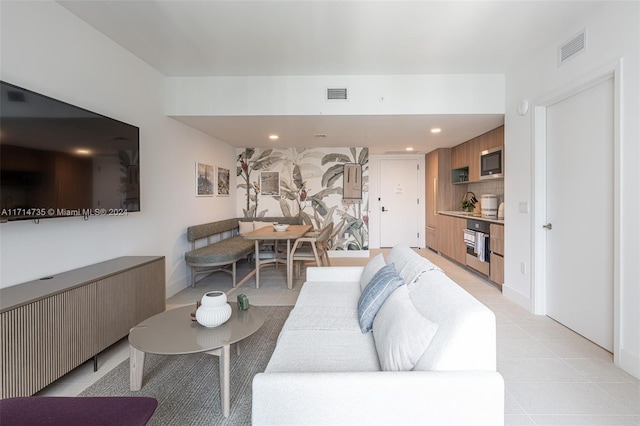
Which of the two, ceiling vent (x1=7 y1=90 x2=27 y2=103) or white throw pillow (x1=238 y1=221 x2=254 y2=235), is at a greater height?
ceiling vent (x1=7 y1=90 x2=27 y2=103)

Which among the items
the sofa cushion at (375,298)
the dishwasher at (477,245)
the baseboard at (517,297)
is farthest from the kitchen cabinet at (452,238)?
the sofa cushion at (375,298)

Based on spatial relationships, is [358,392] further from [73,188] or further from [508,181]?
[508,181]

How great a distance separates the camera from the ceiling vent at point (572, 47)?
2.41m

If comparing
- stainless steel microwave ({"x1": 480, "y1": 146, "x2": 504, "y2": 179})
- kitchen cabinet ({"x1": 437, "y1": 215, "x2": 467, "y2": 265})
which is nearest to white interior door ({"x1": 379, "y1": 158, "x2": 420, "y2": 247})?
kitchen cabinet ({"x1": 437, "y1": 215, "x2": 467, "y2": 265})

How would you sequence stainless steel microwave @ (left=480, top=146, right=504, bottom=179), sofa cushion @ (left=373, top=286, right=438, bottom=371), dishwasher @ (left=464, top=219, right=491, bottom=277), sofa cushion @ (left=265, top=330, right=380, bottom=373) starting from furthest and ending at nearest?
stainless steel microwave @ (left=480, top=146, right=504, bottom=179) → dishwasher @ (left=464, top=219, right=491, bottom=277) → sofa cushion @ (left=265, top=330, right=380, bottom=373) → sofa cushion @ (left=373, top=286, right=438, bottom=371)

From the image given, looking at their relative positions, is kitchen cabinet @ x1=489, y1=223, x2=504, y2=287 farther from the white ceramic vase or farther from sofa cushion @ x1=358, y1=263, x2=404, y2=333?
the white ceramic vase

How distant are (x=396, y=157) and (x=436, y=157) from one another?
1.05 meters

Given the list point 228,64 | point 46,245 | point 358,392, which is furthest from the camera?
point 228,64

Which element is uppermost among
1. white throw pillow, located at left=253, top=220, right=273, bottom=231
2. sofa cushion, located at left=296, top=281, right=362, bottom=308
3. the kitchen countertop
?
the kitchen countertop

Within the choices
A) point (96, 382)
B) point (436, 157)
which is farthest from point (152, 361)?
point (436, 157)

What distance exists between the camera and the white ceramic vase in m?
1.77

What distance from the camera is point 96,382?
192 centimetres

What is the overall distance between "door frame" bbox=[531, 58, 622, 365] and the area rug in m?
2.60

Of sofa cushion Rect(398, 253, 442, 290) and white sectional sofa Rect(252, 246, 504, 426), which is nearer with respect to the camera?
white sectional sofa Rect(252, 246, 504, 426)
